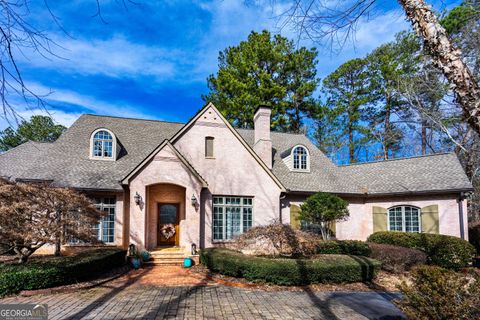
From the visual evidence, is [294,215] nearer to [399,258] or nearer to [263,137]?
[263,137]

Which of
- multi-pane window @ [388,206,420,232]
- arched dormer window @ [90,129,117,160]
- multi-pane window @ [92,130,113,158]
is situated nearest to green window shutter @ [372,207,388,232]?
multi-pane window @ [388,206,420,232]

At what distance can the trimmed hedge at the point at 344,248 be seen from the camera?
43.6ft

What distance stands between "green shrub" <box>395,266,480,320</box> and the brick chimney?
11724 millimetres

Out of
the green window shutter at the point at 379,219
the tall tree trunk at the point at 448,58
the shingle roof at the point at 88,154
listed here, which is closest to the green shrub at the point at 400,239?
the green window shutter at the point at 379,219

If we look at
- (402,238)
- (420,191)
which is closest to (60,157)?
(402,238)

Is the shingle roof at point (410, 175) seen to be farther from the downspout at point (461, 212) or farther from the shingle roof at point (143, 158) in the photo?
the downspout at point (461, 212)

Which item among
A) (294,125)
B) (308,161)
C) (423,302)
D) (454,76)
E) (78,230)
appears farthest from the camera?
(294,125)

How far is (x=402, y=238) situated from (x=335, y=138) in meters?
19.3

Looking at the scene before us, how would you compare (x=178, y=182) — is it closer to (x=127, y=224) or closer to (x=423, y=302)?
(x=127, y=224)

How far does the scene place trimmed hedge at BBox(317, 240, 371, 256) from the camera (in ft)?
43.6

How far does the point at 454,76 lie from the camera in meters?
3.42

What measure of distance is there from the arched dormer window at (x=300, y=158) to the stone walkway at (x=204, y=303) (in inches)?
378

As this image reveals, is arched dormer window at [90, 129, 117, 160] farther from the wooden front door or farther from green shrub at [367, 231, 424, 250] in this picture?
green shrub at [367, 231, 424, 250]

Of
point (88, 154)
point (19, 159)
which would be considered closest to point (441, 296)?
point (88, 154)
